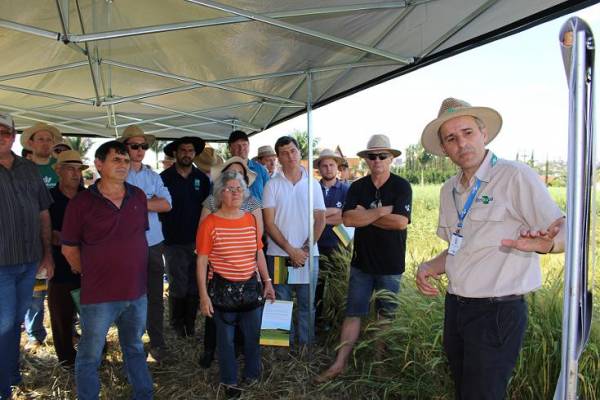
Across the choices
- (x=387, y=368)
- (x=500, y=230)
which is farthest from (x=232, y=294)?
(x=500, y=230)

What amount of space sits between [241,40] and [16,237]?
2295mm

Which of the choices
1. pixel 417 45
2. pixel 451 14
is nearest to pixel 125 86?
pixel 417 45

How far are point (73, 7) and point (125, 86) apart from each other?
2265 millimetres

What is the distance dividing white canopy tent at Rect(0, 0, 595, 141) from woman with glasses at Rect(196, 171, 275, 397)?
1.17 meters

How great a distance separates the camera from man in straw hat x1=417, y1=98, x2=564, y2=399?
168cm

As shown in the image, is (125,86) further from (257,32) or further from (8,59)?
(257,32)

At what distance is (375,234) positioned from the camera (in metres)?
3.13

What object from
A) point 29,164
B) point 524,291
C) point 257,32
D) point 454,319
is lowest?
point 454,319

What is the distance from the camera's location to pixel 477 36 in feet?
9.27

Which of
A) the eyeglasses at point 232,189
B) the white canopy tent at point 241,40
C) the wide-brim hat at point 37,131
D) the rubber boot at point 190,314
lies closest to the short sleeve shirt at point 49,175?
the wide-brim hat at point 37,131

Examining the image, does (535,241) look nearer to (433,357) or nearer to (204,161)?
(433,357)

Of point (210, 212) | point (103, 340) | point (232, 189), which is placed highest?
point (232, 189)

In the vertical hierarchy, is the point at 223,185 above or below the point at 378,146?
below

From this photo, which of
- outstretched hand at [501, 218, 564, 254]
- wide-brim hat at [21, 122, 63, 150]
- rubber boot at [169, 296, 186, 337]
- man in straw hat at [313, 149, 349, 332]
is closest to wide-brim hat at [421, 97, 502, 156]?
outstretched hand at [501, 218, 564, 254]
